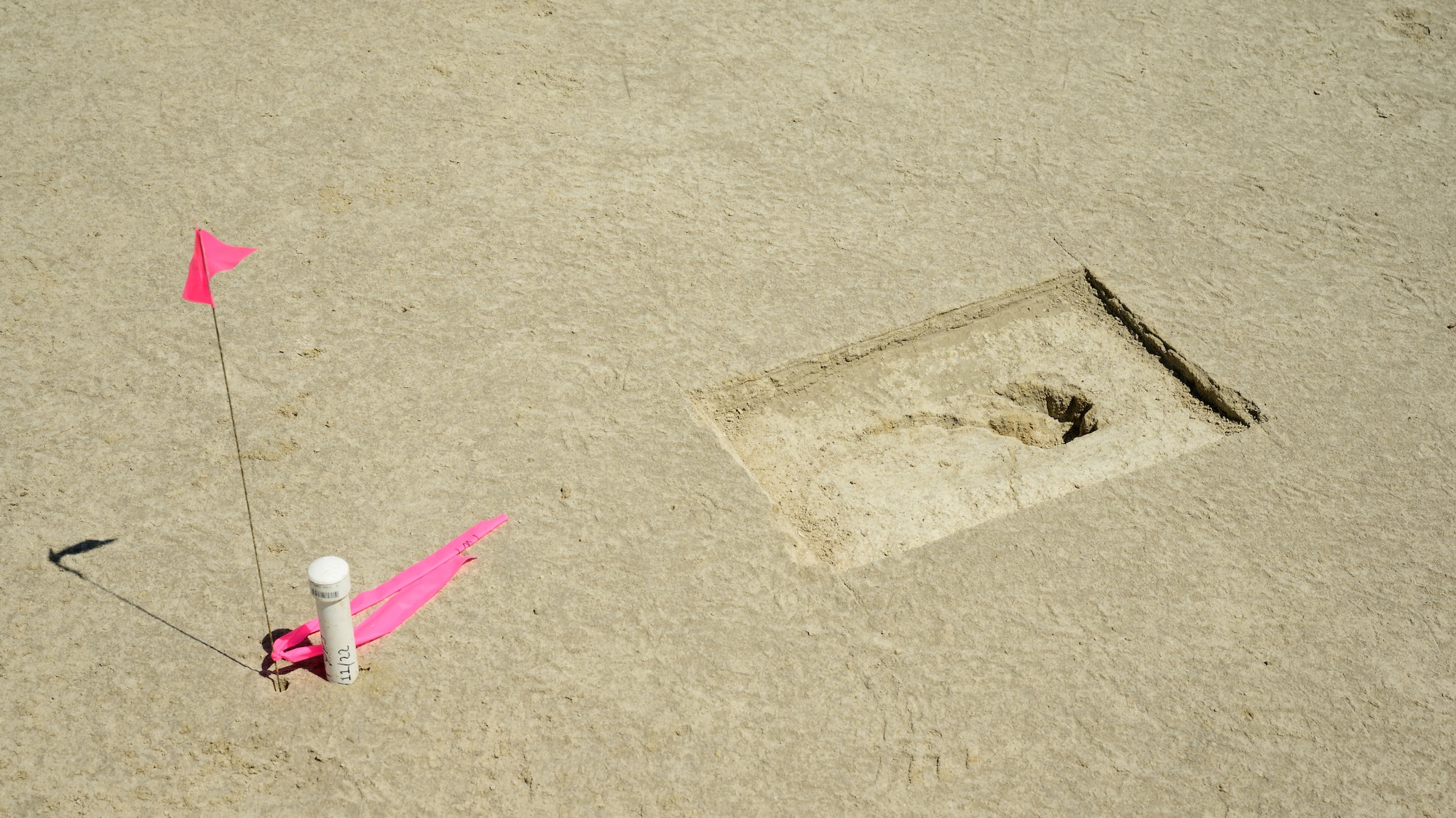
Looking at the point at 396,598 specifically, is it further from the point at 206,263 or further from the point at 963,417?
the point at 963,417

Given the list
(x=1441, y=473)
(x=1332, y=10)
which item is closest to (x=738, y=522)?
(x=1441, y=473)

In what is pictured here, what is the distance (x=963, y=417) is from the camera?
16.5 feet

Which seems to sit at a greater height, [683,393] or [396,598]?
[683,393]

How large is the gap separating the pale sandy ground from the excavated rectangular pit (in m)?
0.13

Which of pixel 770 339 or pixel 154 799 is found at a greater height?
pixel 770 339

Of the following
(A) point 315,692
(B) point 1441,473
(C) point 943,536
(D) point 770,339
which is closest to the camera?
(A) point 315,692

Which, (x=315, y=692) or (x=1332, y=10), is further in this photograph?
(x=1332, y=10)

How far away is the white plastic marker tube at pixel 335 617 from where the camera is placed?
3.56 meters

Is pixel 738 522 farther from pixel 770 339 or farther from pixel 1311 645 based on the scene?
pixel 1311 645

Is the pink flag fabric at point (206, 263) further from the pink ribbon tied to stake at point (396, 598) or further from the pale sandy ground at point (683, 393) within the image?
the pink ribbon tied to stake at point (396, 598)

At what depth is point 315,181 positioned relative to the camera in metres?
5.72

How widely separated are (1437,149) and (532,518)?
5.06 metres

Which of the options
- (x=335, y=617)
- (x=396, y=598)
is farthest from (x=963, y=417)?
(x=335, y=617)

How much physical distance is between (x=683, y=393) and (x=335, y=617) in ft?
5.49
